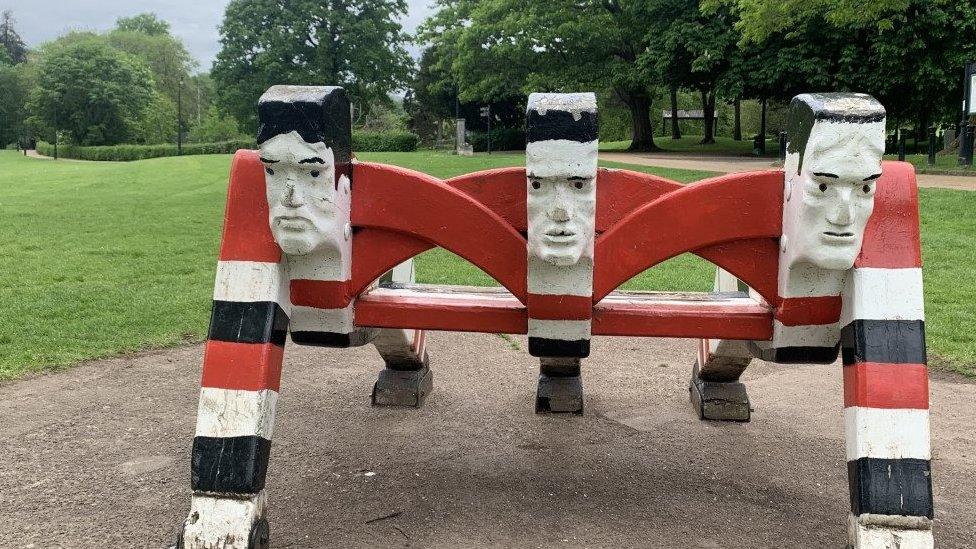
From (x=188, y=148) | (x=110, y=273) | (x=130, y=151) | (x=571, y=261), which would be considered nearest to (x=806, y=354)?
(x=571, y=261)

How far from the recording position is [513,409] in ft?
13.0

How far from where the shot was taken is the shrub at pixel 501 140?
35656mm

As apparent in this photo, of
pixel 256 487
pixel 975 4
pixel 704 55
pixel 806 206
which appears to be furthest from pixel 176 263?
pixel 975 4

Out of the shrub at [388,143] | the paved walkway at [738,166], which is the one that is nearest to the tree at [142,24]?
the shrub at [388,143]

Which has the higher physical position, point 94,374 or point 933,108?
point 933,108

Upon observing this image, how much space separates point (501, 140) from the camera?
1411 inches

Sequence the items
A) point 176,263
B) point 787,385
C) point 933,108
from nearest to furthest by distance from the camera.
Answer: point 787,385 < point 176,263 < point 933,108

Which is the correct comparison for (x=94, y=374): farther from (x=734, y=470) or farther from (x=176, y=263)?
(x=176, y=263)

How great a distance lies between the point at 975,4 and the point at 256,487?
23631mm

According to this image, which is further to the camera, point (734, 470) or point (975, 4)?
point (975, 4)

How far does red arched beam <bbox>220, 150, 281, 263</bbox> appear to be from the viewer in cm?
229

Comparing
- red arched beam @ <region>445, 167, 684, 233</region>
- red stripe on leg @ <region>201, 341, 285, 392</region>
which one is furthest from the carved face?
red arched beam @ <region>445, 167, 684, 233</region>

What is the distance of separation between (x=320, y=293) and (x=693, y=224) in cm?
106

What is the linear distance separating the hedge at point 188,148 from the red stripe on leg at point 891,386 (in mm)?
35611
